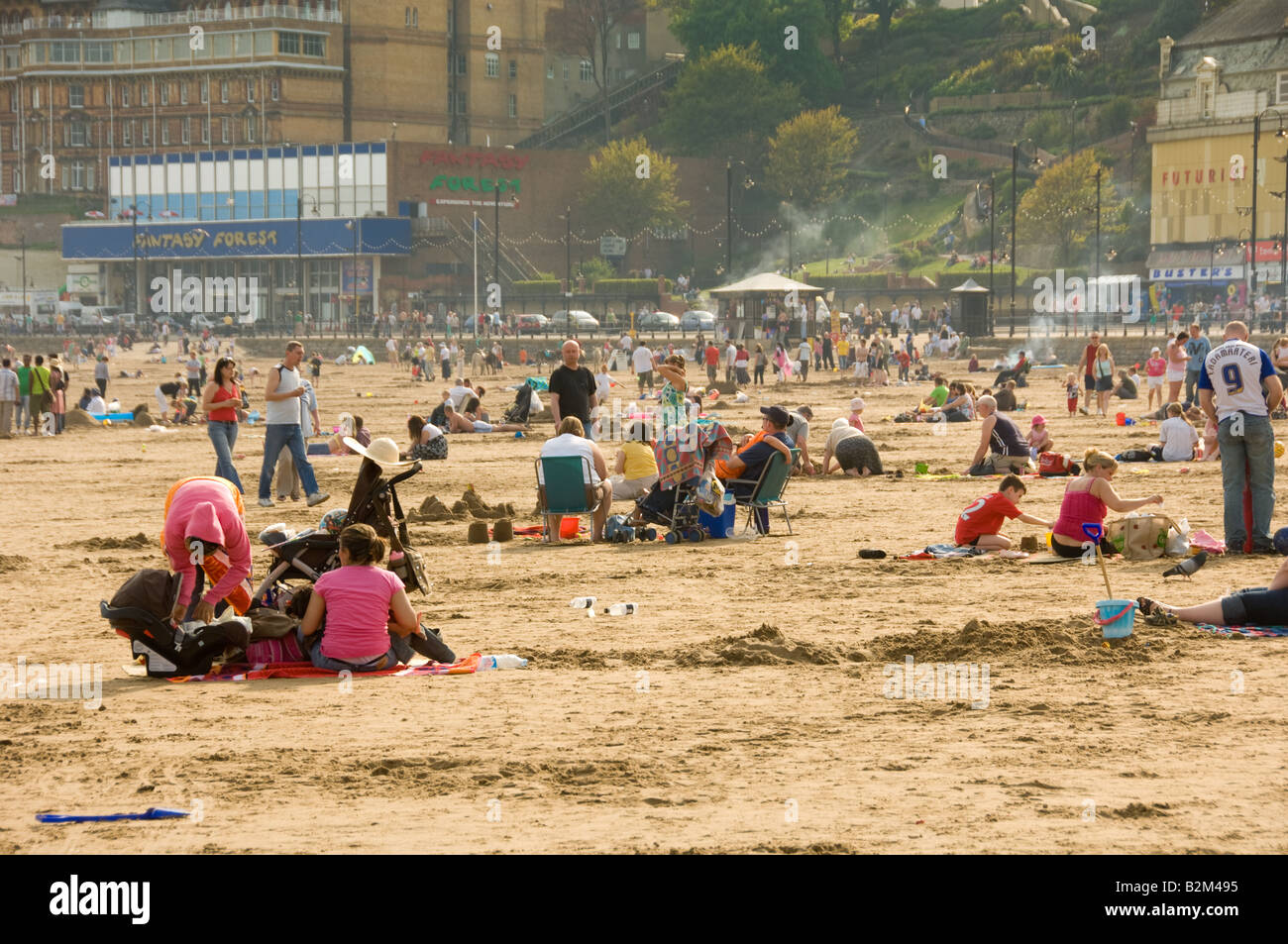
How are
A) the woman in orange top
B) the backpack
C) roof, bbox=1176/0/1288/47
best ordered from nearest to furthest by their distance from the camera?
the woman in orange top, the backpack, roof, bbox=1176/0/1288/47

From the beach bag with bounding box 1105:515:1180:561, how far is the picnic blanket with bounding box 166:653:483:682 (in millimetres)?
5399

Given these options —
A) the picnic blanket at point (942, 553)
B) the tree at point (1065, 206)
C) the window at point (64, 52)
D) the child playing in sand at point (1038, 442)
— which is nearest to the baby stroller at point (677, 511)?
the picnic blanket at point (942, 553)

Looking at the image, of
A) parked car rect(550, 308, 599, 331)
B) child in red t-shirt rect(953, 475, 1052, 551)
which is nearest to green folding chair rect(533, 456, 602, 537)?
child in red t-shirt rect(953, 475, 1052, 551)

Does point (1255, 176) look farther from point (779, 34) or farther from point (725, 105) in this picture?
point (779, 34)

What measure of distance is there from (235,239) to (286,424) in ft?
234

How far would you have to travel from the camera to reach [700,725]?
808cm

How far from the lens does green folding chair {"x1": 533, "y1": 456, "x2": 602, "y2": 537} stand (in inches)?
545

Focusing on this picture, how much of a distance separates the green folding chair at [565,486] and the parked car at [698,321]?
162ft

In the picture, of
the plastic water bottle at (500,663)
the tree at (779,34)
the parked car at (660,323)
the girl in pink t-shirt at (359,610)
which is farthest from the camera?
the tree at (779,34)

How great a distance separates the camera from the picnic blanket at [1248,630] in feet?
31.8

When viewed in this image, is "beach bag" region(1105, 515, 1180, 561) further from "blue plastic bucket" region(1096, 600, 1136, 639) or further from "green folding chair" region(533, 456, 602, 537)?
"green folding chair" region(533, 456, 602, 537)

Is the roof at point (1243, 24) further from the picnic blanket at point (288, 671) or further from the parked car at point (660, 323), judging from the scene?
the picnic blanket at point (288, 671)

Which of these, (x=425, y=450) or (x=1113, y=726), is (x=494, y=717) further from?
(x=425, y=450)

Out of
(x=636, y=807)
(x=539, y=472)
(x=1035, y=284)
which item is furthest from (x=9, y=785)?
(x=1035, y=284)
